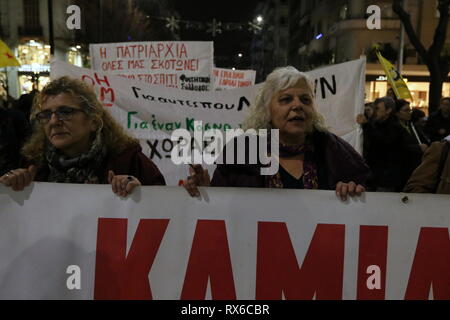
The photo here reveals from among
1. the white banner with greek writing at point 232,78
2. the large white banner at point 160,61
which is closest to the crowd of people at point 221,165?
the large white banner at point 160,61

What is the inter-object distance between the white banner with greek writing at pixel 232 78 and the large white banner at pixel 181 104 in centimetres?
305

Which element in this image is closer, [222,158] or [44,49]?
[222,158]

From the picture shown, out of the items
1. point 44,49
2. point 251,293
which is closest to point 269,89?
point 251,293

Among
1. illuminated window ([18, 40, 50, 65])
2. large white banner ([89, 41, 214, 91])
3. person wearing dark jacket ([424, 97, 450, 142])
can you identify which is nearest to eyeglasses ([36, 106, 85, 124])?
large white banner ([89, 41, 214, 91])

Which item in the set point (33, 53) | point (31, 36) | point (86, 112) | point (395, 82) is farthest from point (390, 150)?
point (31, 36)

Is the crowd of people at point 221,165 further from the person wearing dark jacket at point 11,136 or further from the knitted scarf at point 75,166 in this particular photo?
the person wearing dark jacket at point 11,136

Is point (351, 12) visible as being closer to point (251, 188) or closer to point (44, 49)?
point (44, 49)

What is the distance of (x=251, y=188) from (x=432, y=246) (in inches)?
35.2

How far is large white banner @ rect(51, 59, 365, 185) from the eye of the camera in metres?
4.42

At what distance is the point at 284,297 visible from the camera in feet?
6.63

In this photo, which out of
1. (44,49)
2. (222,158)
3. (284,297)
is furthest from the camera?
(44,49)

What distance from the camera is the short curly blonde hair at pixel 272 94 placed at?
7.62 feet

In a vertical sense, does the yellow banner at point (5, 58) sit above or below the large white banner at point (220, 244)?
above
